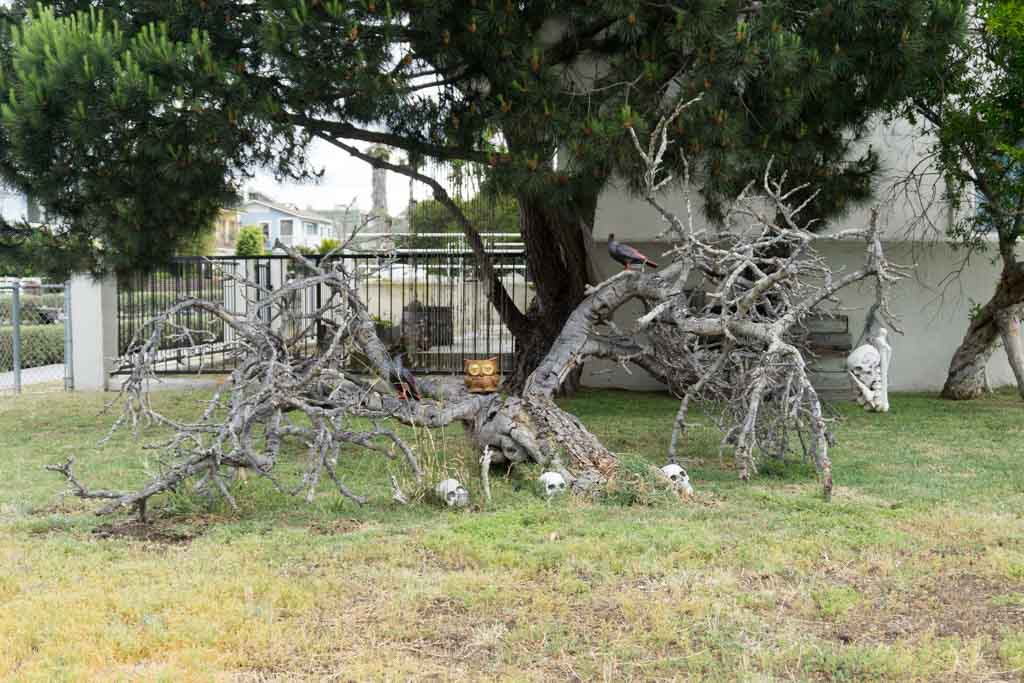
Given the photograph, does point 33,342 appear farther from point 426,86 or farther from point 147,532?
point 147,532

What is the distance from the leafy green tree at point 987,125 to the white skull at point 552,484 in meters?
5.93

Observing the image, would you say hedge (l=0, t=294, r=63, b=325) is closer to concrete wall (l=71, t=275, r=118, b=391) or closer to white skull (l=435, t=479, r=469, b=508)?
concrete wall (l=71, t=275, r=118, b=391)

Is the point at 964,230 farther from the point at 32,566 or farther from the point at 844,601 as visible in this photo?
the point at 32,566

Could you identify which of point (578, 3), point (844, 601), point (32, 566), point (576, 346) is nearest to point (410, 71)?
point (578, 3)

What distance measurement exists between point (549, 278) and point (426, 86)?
368cm

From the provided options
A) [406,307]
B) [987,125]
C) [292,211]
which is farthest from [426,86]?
[292,211]

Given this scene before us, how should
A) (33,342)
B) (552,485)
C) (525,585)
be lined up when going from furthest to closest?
(33,342), (552,485), (525,585)

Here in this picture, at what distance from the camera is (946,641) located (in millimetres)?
3531

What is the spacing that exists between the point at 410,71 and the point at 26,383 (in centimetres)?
946

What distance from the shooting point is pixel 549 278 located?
1131 centimetres

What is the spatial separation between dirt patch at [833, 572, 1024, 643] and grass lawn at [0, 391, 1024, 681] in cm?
1

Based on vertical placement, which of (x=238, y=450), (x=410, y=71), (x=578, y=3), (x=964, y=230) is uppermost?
(x=578, y=3)

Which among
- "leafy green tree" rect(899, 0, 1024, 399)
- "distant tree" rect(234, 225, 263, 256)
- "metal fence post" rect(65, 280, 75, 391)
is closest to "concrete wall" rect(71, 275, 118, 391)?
"metal fence post" rect(65, 280, 75, 391)

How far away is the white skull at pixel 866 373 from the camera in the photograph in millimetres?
5785
